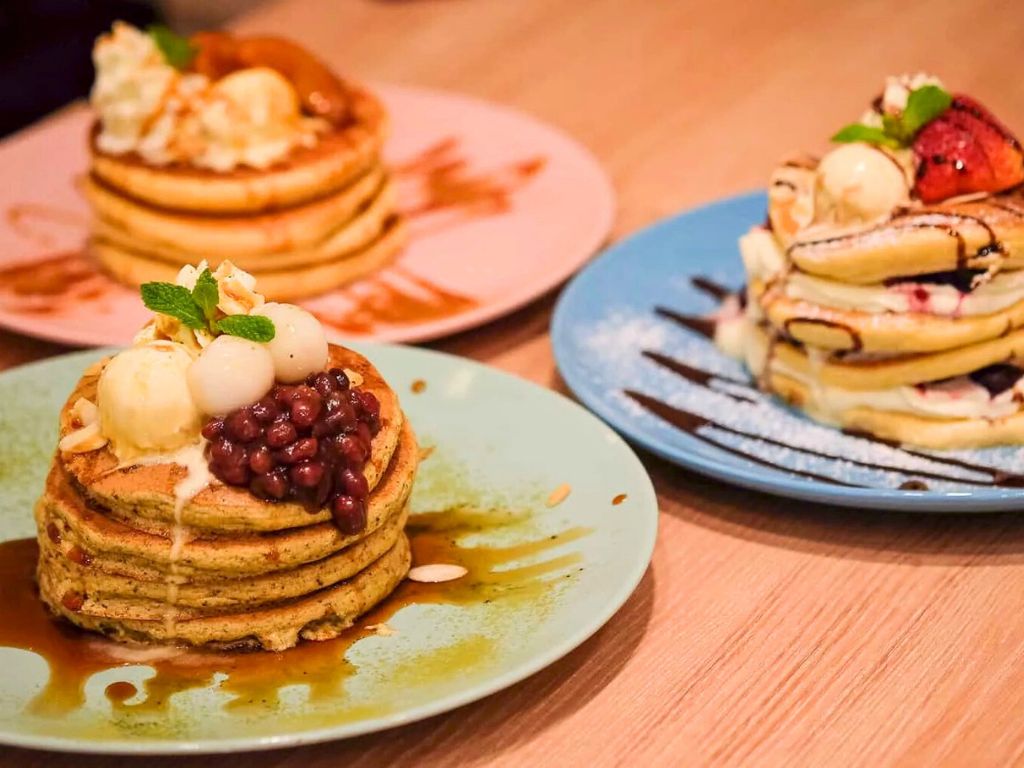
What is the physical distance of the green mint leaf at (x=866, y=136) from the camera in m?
2.14

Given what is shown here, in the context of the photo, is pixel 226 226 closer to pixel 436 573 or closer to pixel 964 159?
pixel 436 573

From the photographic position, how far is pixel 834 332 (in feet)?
6.74

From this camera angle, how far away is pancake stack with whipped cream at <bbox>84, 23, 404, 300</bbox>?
8.48 feet

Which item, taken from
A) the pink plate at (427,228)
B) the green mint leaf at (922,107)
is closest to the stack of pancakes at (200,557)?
the pink plate at (427,228)

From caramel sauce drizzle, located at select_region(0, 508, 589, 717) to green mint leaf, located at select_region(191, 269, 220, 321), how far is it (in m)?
0.44

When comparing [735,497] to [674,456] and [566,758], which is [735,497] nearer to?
[674,456]

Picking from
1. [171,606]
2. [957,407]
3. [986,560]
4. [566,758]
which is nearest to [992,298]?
[957,407]

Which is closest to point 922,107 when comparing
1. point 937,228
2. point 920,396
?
point 937,228

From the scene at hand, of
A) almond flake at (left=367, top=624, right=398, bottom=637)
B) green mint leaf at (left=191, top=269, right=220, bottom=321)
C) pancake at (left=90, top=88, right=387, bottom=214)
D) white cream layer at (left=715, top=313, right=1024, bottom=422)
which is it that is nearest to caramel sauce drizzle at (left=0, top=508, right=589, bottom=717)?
almond flake at (left=367, top=624, right=398, bottom=637)

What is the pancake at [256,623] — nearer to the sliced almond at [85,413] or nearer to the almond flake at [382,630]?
the almond flake at [382,630]

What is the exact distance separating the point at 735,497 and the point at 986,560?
Result: 386mm

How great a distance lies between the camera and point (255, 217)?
2617 mm

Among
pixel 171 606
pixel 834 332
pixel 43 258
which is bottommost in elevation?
pixel 43 258

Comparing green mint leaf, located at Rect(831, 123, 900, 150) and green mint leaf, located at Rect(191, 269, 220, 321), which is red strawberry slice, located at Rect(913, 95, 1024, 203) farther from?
green mint leaf, located at Rect(191, 269, 220, 321)
